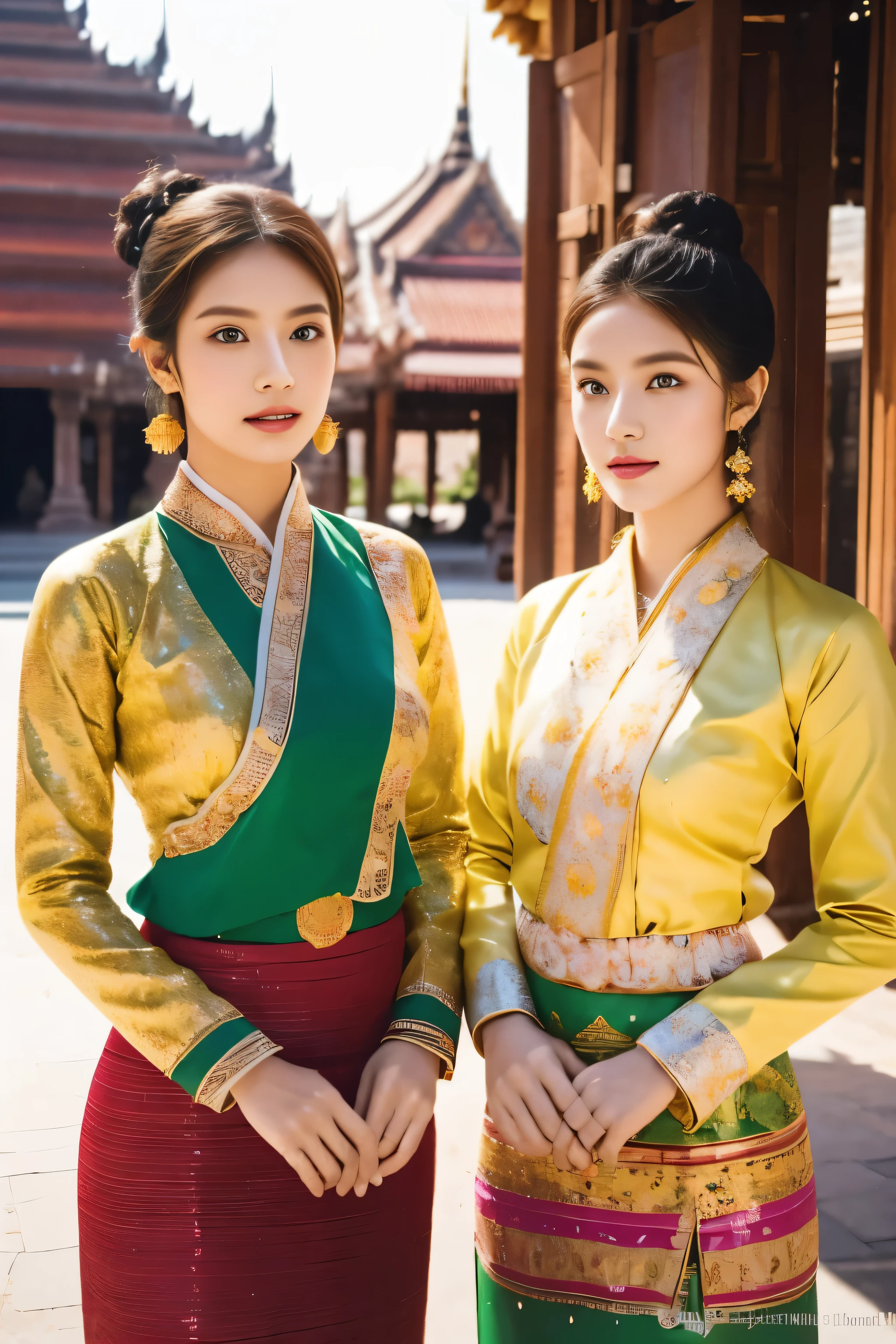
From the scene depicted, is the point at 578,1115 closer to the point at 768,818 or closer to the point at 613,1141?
the point at 613,1141

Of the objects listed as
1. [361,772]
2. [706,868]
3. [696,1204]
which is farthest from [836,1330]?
[361,772]

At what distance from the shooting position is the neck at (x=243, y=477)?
1647 millimetres

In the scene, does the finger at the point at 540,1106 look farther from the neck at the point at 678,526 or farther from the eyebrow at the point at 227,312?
the eyebrow at the point at 227,312

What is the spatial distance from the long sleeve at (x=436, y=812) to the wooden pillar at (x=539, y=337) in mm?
3323

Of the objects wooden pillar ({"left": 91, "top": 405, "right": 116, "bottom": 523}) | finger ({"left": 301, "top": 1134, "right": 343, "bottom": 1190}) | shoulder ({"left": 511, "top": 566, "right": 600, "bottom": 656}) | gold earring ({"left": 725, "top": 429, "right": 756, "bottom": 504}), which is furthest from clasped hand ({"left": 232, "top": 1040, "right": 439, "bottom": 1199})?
wooden pillar ({"left": 91, "top": 405, "right": 116, "bottom": 523})

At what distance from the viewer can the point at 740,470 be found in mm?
1653

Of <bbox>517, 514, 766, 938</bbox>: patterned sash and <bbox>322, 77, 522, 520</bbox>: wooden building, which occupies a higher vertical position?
<bbox>322, 77, 522, 520</bbox>: wooden building

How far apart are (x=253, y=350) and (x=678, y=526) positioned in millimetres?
610

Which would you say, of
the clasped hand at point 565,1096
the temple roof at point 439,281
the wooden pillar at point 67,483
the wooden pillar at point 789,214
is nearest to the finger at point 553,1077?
the clasped hand at point 565,1096

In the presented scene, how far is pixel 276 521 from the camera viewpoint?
5.60ft

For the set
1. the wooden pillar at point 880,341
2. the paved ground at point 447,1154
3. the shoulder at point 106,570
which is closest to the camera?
the shoulder at point 106,570

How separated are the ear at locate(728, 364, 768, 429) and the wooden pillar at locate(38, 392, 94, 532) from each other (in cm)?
1778

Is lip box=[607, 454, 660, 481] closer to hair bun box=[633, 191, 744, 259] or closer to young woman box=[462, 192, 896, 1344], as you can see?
young woman box=[462, 192, 896, 1344]

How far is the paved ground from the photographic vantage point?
260 cm
